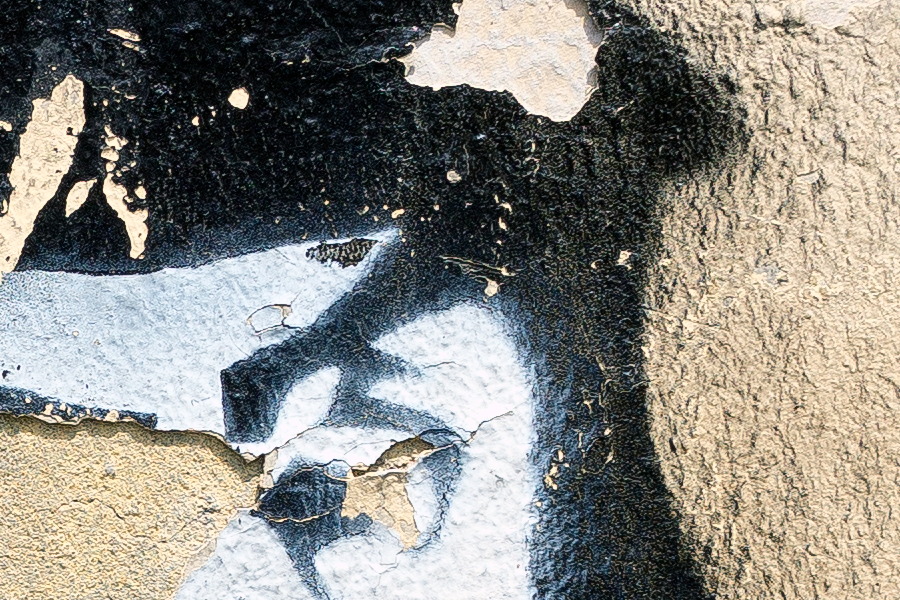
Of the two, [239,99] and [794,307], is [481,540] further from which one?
[239,99]

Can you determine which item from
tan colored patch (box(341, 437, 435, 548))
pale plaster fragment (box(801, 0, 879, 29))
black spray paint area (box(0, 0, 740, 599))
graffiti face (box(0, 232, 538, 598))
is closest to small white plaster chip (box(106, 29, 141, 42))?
black spray paint area (box(0, 0, 740, 599))

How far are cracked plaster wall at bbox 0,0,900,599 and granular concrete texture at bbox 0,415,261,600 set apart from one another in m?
0.53

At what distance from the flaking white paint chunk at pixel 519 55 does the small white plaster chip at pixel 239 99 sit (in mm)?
184

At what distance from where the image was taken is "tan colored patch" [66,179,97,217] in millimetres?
861

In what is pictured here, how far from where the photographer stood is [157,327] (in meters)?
0.87

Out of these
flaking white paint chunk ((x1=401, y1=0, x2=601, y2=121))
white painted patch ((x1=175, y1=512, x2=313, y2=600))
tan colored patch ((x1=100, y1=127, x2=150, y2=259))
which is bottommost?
white painted patch ((x1=175, y1=512, x2=313, y2=600))

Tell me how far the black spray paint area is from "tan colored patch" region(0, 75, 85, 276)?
1 cm

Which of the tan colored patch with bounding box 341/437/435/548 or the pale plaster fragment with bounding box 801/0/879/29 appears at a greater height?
the pale plaster fragment with bounding box 801/0/879/29

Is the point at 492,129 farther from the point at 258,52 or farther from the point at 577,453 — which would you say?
the point at 577,453

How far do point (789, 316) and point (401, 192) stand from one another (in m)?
0.45

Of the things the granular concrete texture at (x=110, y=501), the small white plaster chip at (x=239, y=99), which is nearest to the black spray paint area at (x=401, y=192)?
the small white plaster chip at (x=239, y=99)

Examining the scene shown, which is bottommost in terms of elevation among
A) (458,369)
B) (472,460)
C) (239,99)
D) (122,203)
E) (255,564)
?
(255,564)

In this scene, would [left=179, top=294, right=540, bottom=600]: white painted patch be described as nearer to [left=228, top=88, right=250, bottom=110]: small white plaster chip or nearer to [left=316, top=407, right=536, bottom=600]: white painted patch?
[left=316, top=407, right=536, bottom=600]: white painted patch

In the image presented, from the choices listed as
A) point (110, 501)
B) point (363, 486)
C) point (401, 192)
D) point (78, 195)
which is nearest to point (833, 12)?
point (401, 192)
